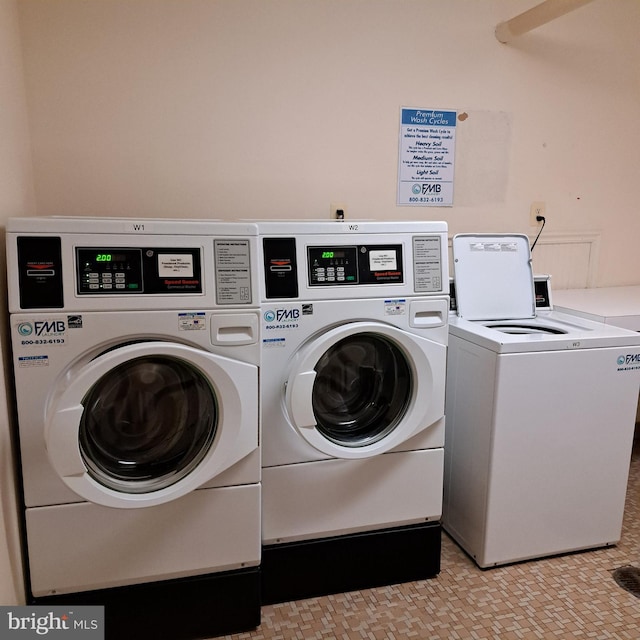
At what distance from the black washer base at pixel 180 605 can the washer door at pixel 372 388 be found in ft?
1.71

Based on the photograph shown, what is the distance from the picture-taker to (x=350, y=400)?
199 centimetres

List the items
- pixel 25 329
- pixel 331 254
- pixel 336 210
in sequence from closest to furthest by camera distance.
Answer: pixel 25 329
pixel 331 254
pixel 336 210

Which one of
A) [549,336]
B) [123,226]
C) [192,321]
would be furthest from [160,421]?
[549,336]

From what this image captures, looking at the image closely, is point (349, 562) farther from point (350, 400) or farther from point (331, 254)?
point (331, 254)

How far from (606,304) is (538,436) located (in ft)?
3.04

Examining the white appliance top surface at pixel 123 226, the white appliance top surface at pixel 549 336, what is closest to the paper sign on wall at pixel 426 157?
the white appliance top surface at pixel 549 336

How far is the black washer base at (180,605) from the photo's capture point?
172cm

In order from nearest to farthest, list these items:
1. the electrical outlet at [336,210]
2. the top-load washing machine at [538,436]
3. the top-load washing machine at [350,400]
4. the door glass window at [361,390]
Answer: the top-load washing machine at [350,400]
the door glass window at [361,390]
the top-load washing machine at [538,436]
the electrical outlet at [336,210]

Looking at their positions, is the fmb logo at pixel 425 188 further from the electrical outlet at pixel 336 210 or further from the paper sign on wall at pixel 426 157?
the electrical outlet at pixel 336 210

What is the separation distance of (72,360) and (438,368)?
1.15m

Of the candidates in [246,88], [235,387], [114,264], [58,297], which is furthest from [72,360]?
[246,88]

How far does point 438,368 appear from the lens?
6.42 ft

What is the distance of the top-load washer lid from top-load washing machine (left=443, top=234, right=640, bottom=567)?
0.20 metres

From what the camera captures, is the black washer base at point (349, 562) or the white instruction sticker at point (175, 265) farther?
the black washer base at point (349, 562)
